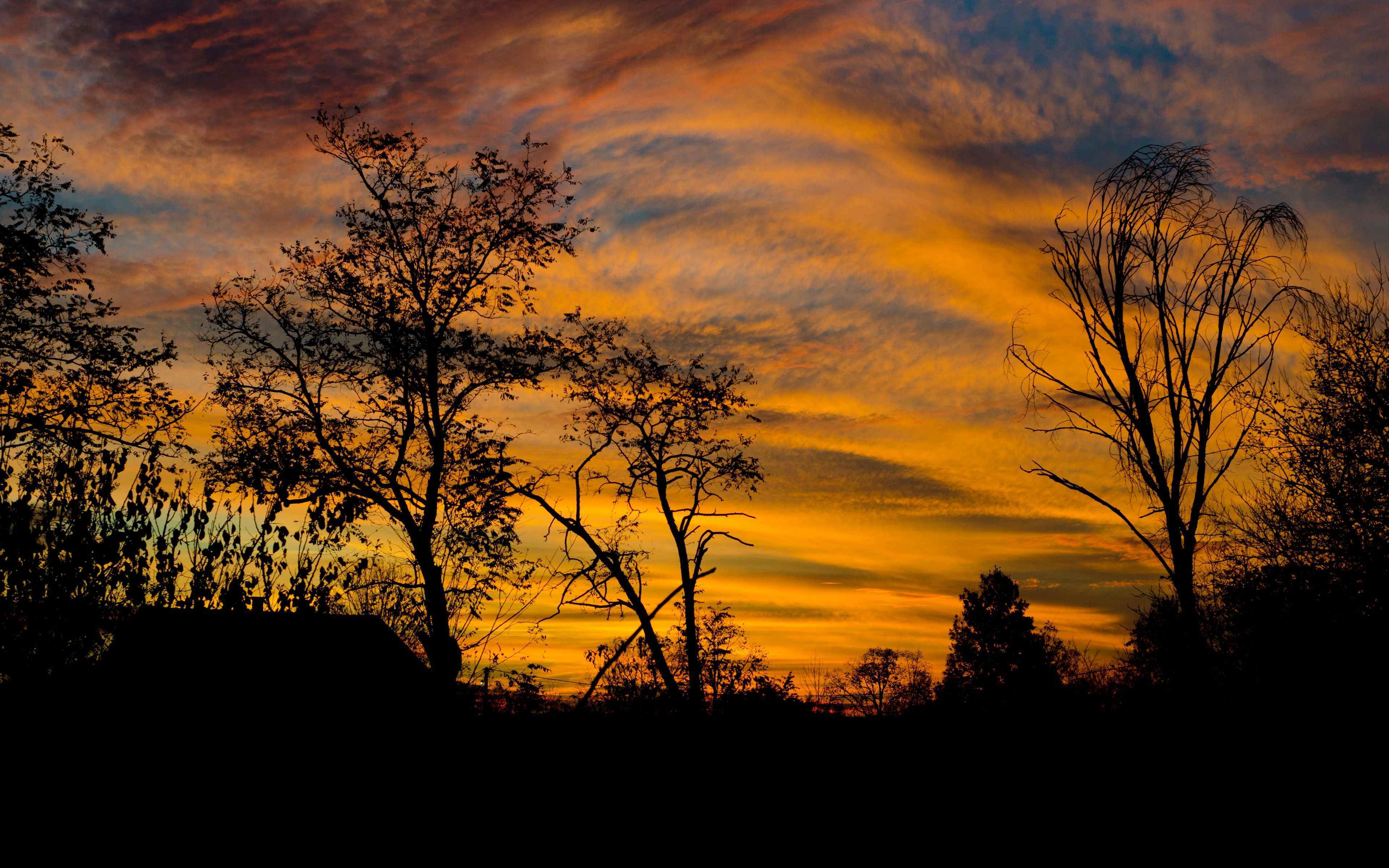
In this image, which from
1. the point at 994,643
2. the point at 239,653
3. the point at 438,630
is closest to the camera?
the point at 239,653

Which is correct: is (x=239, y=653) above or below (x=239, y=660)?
above

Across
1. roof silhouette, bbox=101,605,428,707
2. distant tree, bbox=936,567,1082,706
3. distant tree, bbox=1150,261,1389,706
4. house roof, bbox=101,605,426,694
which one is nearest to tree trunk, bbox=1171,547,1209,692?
distant tree, bbox=1150,261,1389,706

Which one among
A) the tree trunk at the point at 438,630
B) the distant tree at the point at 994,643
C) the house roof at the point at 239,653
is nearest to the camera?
the house roof at the point at 239,653

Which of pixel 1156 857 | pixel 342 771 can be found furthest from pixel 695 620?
pixel 1156 857

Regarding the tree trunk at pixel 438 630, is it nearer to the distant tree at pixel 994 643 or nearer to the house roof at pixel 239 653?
the house roof at pixel 239 653

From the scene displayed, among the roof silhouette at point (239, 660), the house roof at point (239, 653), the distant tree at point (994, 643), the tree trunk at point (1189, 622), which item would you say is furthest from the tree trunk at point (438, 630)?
the distant tree at point (994, 643)

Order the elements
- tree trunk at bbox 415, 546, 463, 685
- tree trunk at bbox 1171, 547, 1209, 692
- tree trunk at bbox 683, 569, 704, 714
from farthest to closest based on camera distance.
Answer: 1. tree trunk at bbox 683, 569, 704, 714
2. tree trunk at bbox 415, 546, 463, 685
3. tree trunk at bbox 1171, 547, 1209, 692

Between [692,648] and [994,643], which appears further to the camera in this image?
[994,643]

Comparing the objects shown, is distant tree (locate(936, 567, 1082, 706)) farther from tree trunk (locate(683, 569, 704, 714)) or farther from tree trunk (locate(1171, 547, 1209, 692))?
tree trunk (locate(1171, 547, 1209, 692))

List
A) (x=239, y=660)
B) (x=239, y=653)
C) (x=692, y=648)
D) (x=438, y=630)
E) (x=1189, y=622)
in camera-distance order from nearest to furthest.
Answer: (x=1189, y=622) → (x=239, y=660) → (x=239, y=653) → (x=438, y=630) → (x=692, y=648)

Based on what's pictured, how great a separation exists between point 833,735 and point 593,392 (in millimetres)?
18423

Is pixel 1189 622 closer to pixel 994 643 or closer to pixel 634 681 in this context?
pixel 634 681

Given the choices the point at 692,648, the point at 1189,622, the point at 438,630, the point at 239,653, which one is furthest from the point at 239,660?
the point at 1189,622

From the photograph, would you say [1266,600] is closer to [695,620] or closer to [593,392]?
[695,620]
